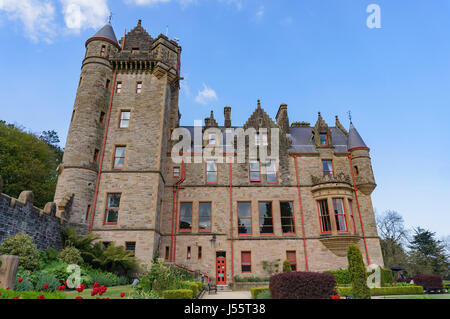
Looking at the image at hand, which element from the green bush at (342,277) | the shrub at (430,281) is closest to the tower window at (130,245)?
the green bush at (342,277)

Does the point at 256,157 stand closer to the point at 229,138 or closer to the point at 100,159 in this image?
the point at 229,138

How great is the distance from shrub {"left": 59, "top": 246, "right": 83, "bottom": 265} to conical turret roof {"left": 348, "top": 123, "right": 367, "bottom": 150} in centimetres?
2383

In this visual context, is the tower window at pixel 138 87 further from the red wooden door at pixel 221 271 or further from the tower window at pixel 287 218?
the tower window at pixel 287 218

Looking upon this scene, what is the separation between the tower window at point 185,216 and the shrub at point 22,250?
11784 mm

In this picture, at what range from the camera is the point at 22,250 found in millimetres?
11883

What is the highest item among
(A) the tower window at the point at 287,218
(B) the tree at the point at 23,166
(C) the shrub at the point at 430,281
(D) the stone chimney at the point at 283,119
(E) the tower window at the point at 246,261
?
(D) the stone chimney at the point at 283,119

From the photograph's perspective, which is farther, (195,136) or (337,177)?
(195,136)

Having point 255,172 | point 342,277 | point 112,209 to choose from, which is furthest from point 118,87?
point 342,277

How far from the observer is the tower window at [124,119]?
23059 mm

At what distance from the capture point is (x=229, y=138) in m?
26.6

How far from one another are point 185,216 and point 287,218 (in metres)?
8.88
